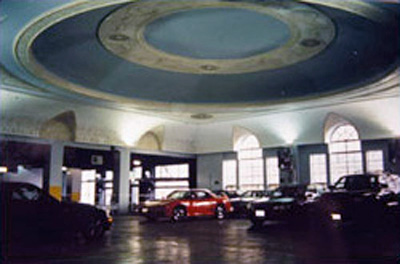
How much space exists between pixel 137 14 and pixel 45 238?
6182 millimetres

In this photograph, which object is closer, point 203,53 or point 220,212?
point 203,53

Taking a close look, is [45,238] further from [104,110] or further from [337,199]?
[104,110]

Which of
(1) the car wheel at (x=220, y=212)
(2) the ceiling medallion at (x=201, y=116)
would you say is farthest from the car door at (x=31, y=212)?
(2) the ceiling medallion at (x=201, y=116)

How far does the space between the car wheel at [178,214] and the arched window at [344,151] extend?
35.7ft

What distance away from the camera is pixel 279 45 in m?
14.3

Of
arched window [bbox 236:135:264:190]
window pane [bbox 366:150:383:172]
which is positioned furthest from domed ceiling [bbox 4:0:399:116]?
arched window [bbox 236:135:264:190]

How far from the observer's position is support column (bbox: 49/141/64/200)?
787 inches

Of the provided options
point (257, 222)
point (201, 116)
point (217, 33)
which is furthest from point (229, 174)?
point (217, 33)

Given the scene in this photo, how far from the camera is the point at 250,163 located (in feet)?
94.5

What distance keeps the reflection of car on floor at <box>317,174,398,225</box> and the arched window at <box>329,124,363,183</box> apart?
36.8 feet

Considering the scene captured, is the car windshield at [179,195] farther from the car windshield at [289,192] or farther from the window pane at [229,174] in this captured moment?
the window pane at [229,174]

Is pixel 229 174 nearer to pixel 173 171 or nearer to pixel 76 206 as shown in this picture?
pixel 173 171

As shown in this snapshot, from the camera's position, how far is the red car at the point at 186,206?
17.7 m

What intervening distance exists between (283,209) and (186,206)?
562 centimetres
